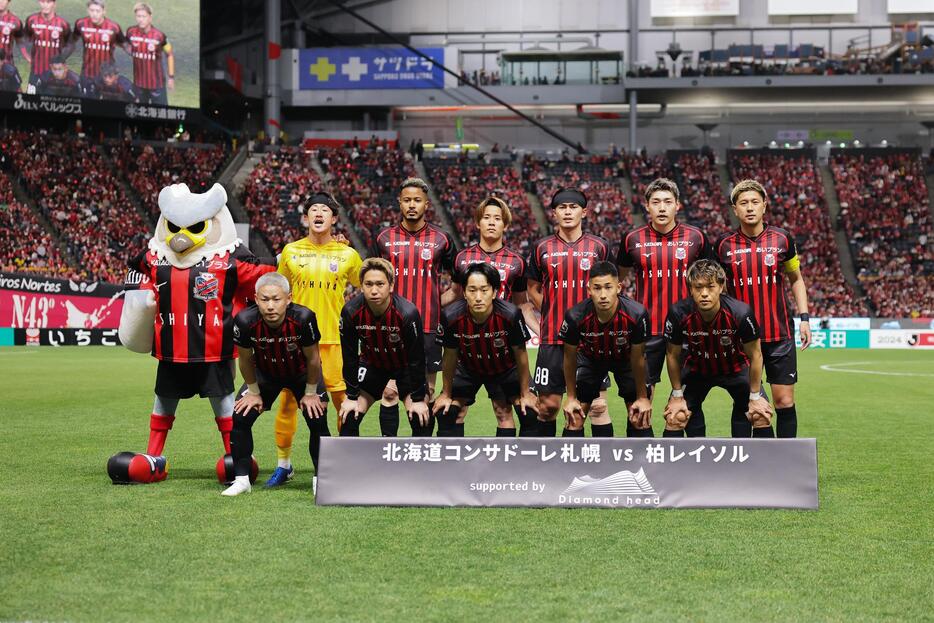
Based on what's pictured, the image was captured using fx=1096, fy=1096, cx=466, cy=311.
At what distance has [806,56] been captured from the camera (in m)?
51.1

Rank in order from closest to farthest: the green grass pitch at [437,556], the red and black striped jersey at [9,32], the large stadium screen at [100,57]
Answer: the green grass pitch at [437,556], the red and black striped jersey at [9,32], the large stadium screen at [100,57]

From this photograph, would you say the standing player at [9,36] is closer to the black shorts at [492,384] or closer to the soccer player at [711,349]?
the black shorts at [492,384]

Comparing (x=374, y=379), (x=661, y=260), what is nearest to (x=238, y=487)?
(x=374, y=379)

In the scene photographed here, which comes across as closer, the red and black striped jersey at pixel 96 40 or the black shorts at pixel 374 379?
the black shorts at pixel 374 379

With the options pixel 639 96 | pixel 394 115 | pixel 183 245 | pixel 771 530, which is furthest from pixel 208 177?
pixel 771 530

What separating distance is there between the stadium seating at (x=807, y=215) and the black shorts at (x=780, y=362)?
2995 centimetres

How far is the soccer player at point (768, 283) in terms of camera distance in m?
8.51

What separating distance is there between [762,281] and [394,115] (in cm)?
4892

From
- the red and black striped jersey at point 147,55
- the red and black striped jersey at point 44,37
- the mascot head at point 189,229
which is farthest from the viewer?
the red and black striped jersey at point 147,55

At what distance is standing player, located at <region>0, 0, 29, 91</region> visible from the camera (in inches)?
1507

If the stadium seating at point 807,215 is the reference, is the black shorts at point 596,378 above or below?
below

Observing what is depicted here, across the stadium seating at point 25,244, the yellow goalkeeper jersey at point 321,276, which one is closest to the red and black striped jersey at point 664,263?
the yellow goalkeeper jersey at point 321,276

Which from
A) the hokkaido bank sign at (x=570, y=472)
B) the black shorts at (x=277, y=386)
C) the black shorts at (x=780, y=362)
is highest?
the black shorts at (x=780, y=362)

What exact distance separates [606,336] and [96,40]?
36466 millimetres
